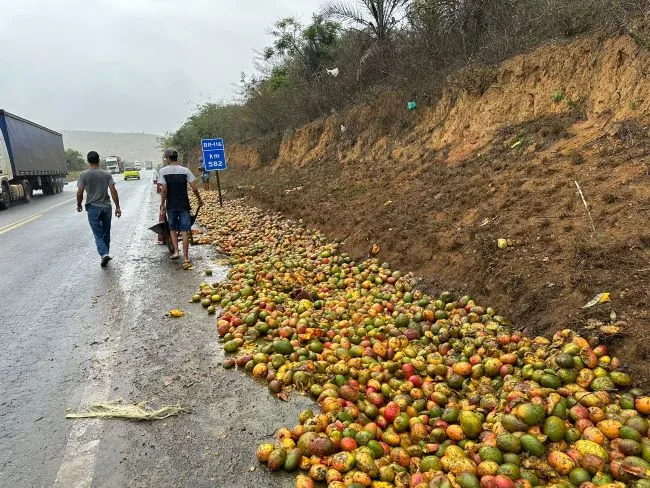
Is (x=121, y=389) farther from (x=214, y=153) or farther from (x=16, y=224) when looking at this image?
(x=16, y=224)

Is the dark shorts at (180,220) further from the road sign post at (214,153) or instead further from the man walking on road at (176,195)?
the road sign post at (214,153)

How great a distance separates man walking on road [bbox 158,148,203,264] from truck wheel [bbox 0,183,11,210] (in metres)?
15.1

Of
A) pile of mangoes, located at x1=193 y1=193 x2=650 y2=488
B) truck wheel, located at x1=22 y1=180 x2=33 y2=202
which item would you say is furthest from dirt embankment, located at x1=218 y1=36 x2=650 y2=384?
truck wheel, located at x1=22 y1=180 x2=33 y2=202

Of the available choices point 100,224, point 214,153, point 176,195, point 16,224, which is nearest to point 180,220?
point 176,195

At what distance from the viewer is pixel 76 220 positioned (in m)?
14.3

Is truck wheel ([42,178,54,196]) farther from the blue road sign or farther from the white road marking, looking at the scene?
the blue road sign

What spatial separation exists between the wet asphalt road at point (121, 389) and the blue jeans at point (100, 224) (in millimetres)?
837

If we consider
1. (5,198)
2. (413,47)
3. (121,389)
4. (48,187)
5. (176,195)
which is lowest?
(121,389)

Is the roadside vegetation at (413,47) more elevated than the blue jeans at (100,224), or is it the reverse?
the roadside vegetation at (413,47)

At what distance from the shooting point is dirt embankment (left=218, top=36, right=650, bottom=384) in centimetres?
396

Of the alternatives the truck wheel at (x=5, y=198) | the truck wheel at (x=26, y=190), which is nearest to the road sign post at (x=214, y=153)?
the truck wheel at (x=5, y=198)

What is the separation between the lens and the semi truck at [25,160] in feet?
67.0

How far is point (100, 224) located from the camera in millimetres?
8234

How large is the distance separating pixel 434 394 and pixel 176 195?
6.16 meters
